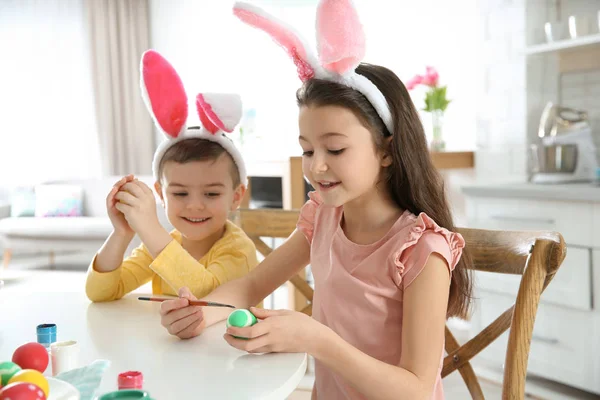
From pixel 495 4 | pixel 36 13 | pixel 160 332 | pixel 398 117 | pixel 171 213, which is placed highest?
pixel 36 13

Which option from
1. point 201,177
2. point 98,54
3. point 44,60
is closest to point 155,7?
point 98,54

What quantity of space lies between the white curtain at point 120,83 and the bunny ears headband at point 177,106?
556 centimetres

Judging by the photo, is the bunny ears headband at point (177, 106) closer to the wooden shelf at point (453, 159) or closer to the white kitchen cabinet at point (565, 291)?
the white kitchen cabinet at point (565, 291)

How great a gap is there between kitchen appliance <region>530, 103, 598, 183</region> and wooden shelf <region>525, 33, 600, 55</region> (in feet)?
0.96

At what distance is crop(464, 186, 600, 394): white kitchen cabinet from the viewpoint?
2.57 meters

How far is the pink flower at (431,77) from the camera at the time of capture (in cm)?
371

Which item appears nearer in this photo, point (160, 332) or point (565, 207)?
point (160, 332)

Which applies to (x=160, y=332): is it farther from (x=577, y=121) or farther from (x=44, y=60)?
(x=44, y=60)

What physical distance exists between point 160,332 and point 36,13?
623 centimetres

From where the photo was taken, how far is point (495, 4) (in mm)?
3438

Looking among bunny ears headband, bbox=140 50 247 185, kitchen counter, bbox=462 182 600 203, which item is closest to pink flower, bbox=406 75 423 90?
kitchen counter, bbox=462 182 600 203

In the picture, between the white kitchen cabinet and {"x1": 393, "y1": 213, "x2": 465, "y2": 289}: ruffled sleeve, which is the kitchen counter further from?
{"x1": 393, "y1": 213, "x2": 465, "y2": 289}: ruffled sleeve

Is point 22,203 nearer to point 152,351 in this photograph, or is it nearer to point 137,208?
point 137,208

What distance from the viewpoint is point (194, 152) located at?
141cm
